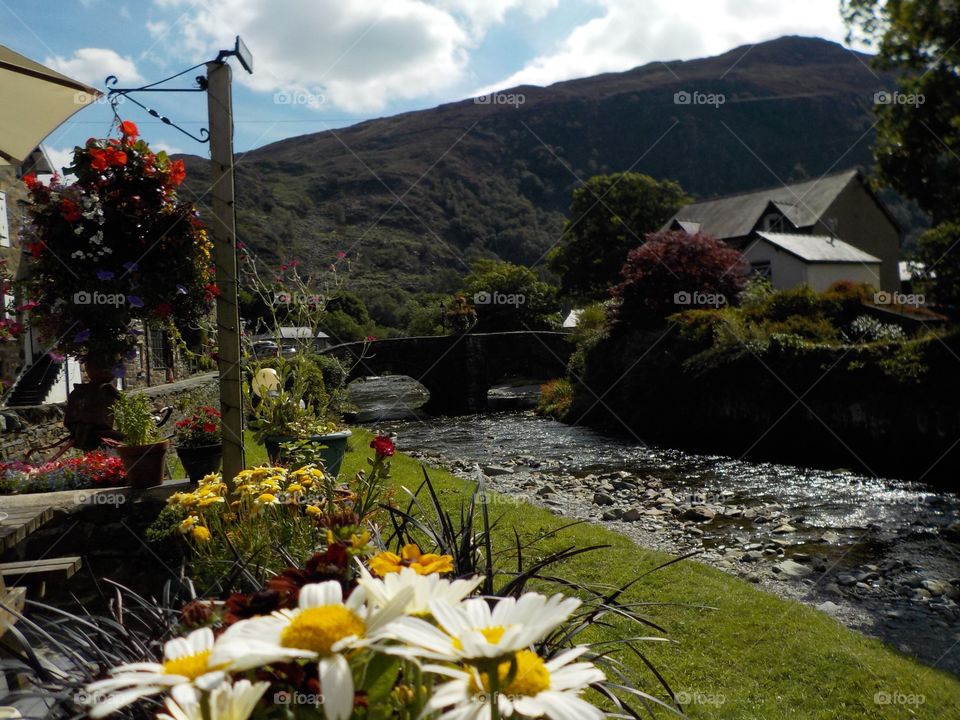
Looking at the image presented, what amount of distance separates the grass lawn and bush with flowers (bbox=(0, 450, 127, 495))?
360 cm

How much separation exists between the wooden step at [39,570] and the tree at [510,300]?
103 ft

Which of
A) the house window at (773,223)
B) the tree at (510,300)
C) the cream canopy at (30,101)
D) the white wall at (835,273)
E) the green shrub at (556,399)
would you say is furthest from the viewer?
the tree at (510,300)

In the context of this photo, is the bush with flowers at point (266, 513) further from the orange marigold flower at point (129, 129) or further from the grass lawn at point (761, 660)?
the orange marigold flower at point (129, 129)

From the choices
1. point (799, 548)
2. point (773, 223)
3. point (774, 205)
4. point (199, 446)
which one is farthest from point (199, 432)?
point (774, 205)

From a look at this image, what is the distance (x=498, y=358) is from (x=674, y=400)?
1137 cm

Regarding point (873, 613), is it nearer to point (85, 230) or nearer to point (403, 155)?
point (85, 230)

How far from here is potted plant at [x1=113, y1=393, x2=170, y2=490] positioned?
5152 mm

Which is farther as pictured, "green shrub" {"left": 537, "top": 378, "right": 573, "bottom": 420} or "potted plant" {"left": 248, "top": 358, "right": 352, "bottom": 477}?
"green shrub" {"left": 537, "top": 378, "right": 573, "bottom": 420}

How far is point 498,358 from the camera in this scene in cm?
2794

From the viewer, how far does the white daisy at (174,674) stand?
2.62 feet

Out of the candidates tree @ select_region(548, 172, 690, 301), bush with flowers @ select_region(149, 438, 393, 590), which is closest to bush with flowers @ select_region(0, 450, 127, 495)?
bush with flowers @ select_region(149, 438, 393, 590)

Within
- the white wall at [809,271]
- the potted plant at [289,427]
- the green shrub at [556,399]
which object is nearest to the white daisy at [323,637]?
the potted plant at [289,427]

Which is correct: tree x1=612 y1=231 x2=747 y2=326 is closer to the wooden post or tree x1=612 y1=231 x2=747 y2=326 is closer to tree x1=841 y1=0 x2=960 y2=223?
tree x1=841 y1=0 x2=960 y2=223

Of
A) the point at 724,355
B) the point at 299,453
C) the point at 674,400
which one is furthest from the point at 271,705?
the point at 674,400
